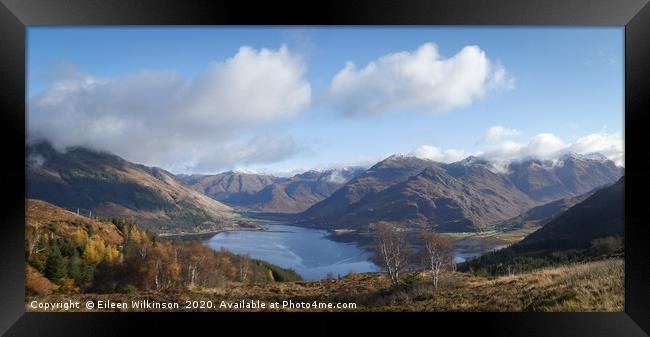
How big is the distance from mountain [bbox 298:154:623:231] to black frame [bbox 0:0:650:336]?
25.6 ft

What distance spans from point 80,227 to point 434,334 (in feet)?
45.6

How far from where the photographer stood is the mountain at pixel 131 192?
17719 mm

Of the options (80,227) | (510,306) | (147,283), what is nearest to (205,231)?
(80,227)

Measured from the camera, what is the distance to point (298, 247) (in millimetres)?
21938

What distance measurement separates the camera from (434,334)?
429 centimetres

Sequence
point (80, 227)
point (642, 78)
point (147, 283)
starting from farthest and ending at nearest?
point (80, 227), point (147, 283), point (642, 78)

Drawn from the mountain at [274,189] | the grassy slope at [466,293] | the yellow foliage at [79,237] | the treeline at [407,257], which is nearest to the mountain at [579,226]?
the treeline at [407,257]

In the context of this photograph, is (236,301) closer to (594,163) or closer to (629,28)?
(629,28)

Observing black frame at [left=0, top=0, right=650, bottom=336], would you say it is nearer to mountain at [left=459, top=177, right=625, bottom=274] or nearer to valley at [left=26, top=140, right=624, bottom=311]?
valley at [left=26, top=140, right=624, bottom=311]

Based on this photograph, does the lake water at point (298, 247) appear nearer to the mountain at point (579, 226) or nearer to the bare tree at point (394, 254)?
the bare tree at point (394, 254)

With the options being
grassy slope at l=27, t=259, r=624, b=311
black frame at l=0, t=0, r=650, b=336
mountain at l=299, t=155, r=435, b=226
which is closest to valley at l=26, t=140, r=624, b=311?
grassy slope at l=27, t=259, r=624, b=311

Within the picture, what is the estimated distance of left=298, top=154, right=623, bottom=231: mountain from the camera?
47.6 feet

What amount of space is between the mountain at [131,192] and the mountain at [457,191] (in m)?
7.43

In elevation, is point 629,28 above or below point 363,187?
above
